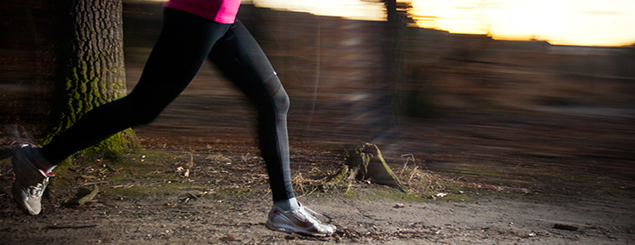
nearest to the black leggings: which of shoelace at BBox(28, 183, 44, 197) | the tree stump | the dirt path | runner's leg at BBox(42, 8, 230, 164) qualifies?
runner's leg at BBox(42, 8, 230, 164)

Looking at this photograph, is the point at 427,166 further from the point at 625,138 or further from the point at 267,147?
the point at 625,138

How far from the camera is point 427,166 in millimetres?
3682

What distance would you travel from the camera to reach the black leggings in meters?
1.58

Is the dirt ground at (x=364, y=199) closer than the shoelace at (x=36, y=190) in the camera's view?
No

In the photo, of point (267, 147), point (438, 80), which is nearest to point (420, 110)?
point (438, 80)

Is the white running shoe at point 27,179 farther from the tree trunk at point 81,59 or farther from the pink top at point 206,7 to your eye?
the tree trunk at point 81,59

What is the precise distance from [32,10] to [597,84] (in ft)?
25.0

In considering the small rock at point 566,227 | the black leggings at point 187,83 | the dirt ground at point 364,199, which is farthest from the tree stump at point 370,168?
the black leggings at point 187,83

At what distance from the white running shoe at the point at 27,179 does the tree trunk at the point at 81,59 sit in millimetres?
1401

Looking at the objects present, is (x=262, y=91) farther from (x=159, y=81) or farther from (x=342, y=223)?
(x=342, y=223)

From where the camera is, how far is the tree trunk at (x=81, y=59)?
3064 mm

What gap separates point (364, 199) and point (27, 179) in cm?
192

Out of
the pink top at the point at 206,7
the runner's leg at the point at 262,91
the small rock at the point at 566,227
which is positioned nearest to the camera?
the pink top at the point at 206,7

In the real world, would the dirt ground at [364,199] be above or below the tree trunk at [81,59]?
below
